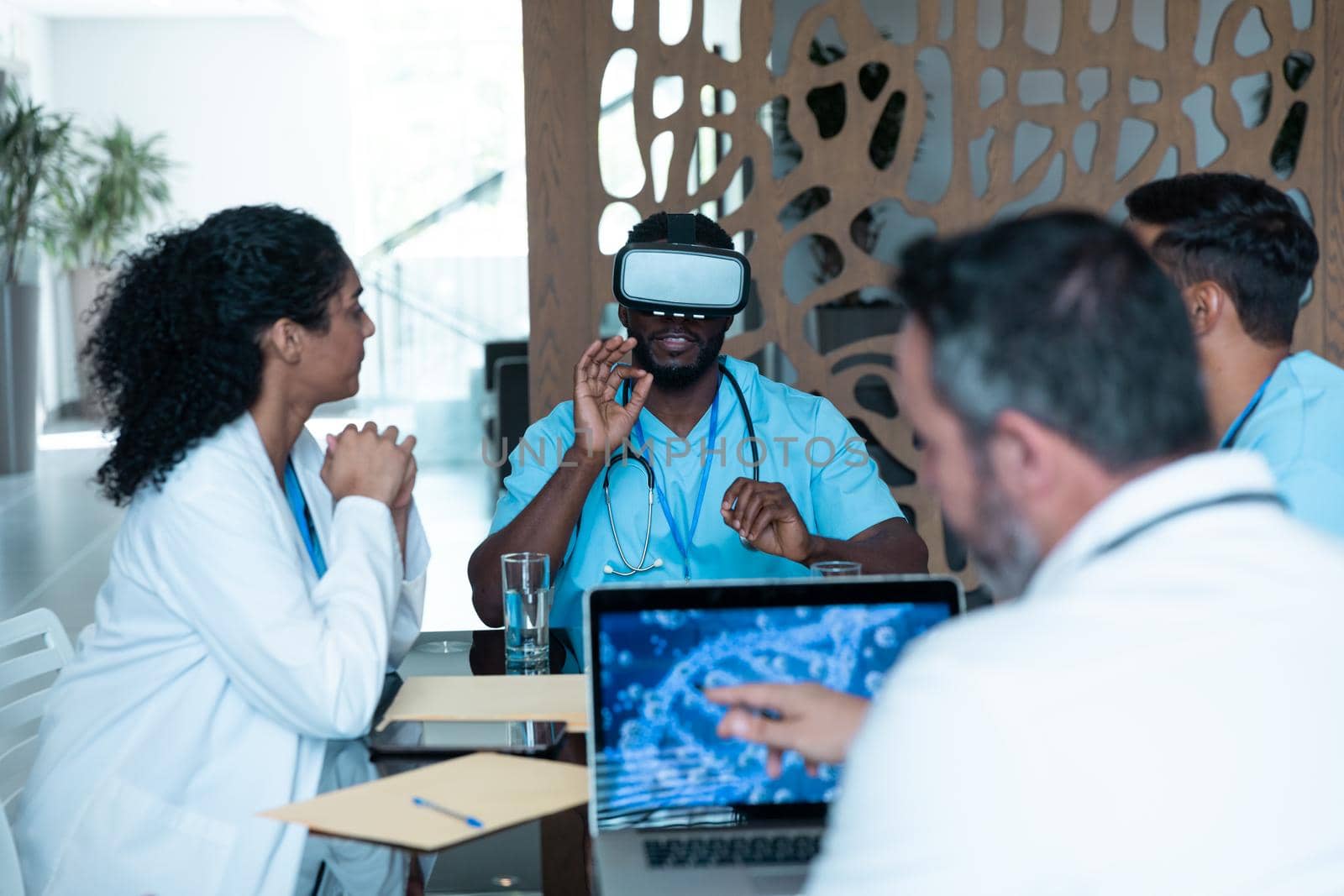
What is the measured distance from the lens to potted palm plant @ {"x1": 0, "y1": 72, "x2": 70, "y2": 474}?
26.0ft

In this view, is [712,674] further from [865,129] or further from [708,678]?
[865,129]

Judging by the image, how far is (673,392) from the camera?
7.56 ft

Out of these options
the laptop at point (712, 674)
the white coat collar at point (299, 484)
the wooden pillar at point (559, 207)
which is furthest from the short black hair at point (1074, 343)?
the wooden pillar at point (559, 207)

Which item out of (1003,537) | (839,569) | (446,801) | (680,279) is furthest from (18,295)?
(1003,537)

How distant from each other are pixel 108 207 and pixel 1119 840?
10.9 meters

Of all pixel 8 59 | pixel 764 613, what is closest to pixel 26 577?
pixel 764 613

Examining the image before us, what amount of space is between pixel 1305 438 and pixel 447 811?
3.91ft

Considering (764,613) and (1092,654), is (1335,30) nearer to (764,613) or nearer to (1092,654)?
(764,613)

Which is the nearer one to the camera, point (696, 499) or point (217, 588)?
point (217, 588)

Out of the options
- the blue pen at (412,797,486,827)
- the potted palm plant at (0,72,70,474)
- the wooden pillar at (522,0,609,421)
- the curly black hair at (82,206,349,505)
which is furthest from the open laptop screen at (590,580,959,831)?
the potted palm plant at (0,72,70,474)

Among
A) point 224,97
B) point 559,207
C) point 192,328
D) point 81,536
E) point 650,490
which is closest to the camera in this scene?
point 192,328

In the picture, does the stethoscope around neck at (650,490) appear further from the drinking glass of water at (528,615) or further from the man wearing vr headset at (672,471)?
the drinking glass of water at (528,615)

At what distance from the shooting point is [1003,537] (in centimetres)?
89

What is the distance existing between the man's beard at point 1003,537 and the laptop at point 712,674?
0.35 metres
